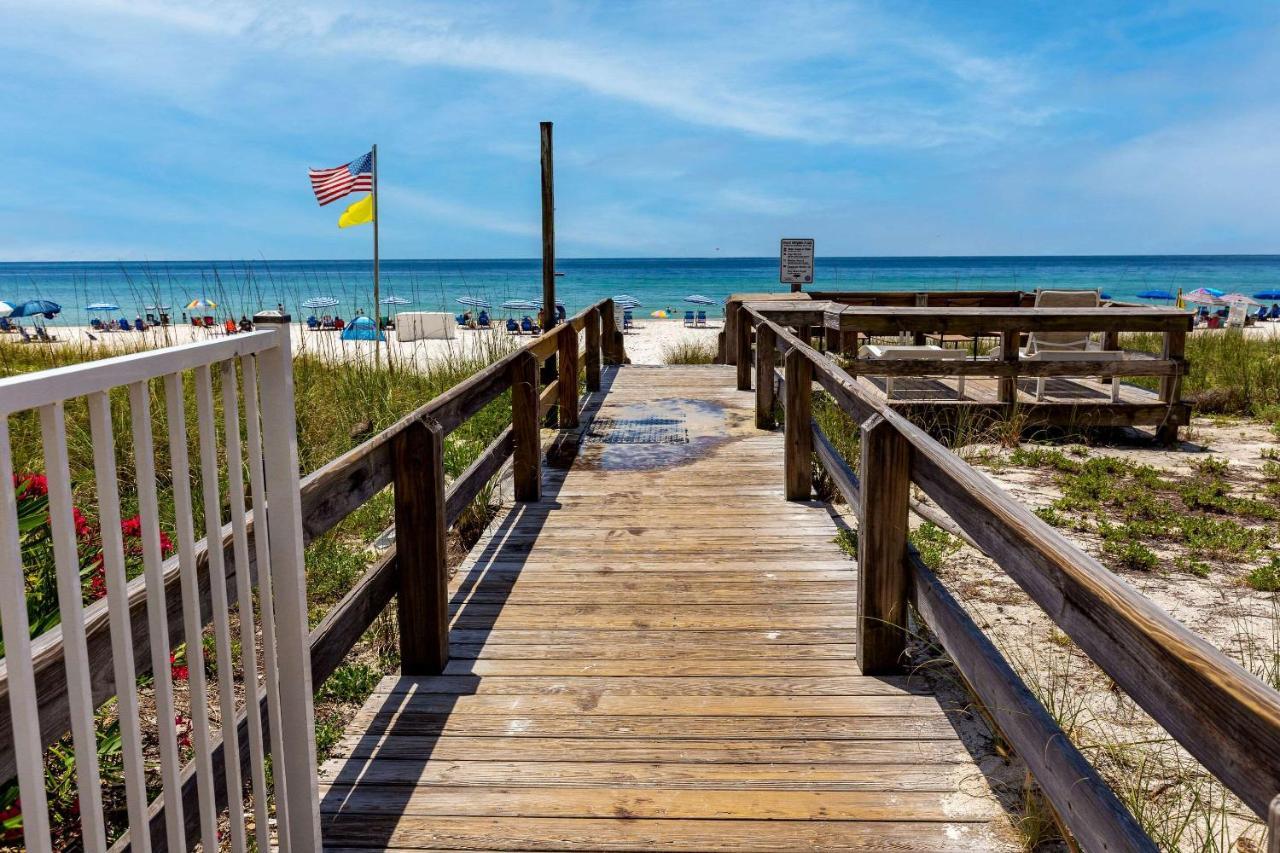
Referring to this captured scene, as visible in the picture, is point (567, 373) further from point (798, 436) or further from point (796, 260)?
point (796, 260)

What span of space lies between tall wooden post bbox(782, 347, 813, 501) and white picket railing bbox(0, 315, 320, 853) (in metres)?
4.29

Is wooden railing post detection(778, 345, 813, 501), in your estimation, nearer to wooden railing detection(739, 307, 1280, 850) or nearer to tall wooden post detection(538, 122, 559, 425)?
wooden railing detection(739, 307, 1280, 850)

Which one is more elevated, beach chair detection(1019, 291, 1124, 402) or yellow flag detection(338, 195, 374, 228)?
yellow flag detection(338, 195, 374, 228)

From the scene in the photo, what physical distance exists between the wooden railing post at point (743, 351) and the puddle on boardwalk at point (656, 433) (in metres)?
0.95

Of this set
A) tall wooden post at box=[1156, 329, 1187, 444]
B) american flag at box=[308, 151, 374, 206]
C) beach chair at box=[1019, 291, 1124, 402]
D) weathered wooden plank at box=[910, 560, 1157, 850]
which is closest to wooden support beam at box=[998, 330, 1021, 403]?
beach chair at box=[1019, 291, 1124, 402]

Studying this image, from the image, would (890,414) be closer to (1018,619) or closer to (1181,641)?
(1018,619)

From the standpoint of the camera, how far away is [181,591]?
172 cm

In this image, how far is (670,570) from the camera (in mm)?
4887

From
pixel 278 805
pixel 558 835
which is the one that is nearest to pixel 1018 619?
pixel 558 835

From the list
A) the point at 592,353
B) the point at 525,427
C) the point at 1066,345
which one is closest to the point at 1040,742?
the point at 525,427

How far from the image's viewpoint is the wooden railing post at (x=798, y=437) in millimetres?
5957

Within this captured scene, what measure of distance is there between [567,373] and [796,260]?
7068 mm

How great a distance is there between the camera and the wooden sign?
14.5m

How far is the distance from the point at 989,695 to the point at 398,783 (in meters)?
1.78
